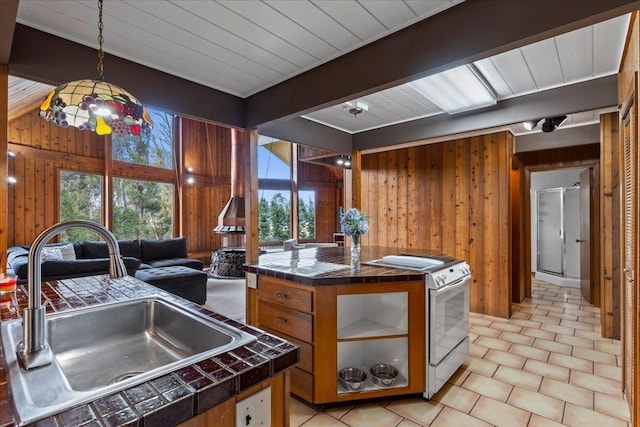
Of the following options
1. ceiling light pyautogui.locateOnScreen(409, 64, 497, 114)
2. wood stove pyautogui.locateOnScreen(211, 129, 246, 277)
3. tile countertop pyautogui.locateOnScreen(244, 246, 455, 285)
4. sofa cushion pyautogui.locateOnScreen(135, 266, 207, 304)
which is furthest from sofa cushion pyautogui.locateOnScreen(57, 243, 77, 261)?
ceiling light pyautogui.locateOnScreen(409, 64, 497, 114)

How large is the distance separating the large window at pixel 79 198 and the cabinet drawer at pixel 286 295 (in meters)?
5.30

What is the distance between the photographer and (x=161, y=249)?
6.12 metres

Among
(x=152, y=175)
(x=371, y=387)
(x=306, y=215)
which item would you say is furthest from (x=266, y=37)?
(x=306, y=215)

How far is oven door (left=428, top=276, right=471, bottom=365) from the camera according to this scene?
2136 mm

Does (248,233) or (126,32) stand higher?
(126,32)

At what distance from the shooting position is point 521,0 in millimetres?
1476

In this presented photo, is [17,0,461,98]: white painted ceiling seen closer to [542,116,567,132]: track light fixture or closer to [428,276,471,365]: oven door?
[428,276,471,365]: oven door

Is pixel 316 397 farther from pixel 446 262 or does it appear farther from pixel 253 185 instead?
pixel 253 185

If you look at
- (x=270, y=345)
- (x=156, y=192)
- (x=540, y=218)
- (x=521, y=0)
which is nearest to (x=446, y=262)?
(x=521, y=0)

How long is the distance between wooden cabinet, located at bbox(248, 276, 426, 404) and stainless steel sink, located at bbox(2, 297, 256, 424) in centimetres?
94

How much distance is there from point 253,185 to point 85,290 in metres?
1.58

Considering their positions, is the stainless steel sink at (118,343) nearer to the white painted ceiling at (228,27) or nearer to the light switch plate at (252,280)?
the light switch plate at (252,280)

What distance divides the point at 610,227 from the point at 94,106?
454 cm

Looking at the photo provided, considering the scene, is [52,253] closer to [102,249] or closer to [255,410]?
[102,249]
